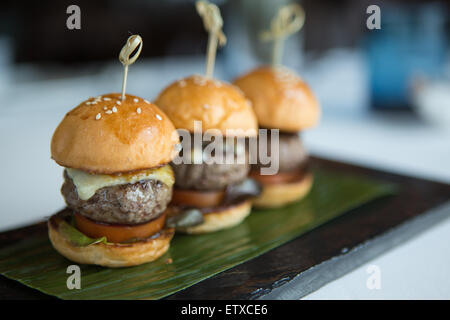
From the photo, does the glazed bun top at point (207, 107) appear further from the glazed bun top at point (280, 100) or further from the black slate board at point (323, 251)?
the black slate board at point (323, 251)

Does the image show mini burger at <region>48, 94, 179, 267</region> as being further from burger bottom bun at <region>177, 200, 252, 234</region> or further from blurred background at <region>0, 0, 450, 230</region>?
blurred background at <region>0, 0, 450, 230</region>

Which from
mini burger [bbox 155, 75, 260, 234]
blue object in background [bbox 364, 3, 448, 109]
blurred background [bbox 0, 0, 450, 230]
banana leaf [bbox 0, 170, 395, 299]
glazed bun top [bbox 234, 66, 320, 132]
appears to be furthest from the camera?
blue object in background [bbox 364, 3, 448, 109]

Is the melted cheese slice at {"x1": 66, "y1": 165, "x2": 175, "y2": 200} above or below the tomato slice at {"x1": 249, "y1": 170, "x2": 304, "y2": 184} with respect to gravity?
above

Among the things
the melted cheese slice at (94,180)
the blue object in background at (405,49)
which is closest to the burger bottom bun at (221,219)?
the melted cheese slice at (94,180)

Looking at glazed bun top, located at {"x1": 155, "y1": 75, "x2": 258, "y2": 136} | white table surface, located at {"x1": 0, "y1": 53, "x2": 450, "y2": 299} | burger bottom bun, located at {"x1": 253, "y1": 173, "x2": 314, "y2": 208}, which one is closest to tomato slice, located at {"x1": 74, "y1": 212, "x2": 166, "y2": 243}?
glazed bun top, located at {"x1": 155, "y1": 75, "x2": 258, "y2": 136}

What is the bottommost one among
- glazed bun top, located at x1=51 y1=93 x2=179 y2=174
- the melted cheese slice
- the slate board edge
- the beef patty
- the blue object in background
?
the slate board edge

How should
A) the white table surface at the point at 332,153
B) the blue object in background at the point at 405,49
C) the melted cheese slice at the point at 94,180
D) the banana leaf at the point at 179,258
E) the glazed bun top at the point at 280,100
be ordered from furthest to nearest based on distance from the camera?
1. the blue object in background at the point at 405,49
2. the glazed bun top at the point at 280,100
3. the white table surface at the point at 332,153
4. the melted cheese slice at the point at 94,180
5. the banana leaf at the point at 179,258

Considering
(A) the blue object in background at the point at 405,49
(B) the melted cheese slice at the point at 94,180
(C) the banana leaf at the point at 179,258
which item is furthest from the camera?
(A) the blue object in background at the point at 405,49

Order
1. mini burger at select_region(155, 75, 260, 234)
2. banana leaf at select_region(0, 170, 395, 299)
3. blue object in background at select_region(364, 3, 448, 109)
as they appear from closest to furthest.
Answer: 1. banana leaf at select_region(0, 170, 395, 299)
2. mini burger at select_region(155, 75, 260, 234)
3. blue object in background at select_region(364, 3, 448, 109)
